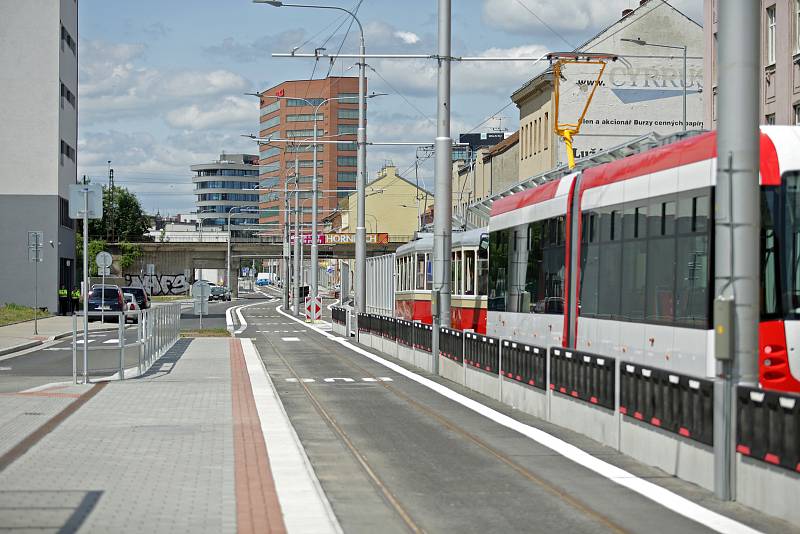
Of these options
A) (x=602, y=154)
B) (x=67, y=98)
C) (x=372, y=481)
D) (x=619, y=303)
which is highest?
(x=67, y=98)

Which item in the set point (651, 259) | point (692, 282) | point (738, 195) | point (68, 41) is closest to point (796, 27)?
point (651, 259)

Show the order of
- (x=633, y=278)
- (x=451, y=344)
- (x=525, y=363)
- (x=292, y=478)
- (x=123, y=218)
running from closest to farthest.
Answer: (x=292, y=478), (x=633, y=278), (x=525, y=363), (x=451, y=344), (x=123, y=218)

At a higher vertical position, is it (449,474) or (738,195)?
(738,195)

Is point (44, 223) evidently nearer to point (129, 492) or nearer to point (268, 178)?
point (129, 492)

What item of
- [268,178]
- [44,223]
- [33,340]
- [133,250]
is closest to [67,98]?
[44,223]

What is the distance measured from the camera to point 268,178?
19000cm

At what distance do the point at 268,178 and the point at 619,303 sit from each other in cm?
17450

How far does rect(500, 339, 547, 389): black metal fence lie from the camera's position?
17109mm

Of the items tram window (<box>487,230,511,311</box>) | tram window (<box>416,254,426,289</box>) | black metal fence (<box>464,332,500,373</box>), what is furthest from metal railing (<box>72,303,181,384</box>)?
tram window (<box>416,254,426,289</box>)

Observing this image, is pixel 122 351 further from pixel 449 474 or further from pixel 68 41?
pixel 68 41

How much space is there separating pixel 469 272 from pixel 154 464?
2186 cm

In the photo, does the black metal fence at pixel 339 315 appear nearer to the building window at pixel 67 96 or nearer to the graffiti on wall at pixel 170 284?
the building window at pixel 67 96

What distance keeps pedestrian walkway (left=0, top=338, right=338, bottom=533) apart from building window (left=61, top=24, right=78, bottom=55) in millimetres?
50624

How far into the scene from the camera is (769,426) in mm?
9648
